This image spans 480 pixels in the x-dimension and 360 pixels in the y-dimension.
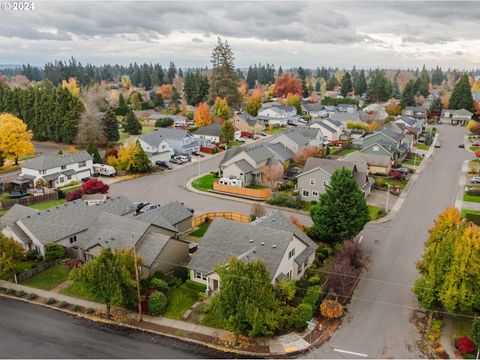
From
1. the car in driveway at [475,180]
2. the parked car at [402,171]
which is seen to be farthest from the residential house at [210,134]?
the car in driveway at [475,180]

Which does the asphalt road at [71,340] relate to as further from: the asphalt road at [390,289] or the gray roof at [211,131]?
the gray roof at [211,131]

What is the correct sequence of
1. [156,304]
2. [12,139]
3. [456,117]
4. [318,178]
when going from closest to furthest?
[156,304] < [318,178] < [12,139] < [456,117]

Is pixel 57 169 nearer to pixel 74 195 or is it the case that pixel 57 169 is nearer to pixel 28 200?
pixel 28 200

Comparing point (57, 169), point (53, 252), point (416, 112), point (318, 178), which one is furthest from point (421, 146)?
point (53, 252)

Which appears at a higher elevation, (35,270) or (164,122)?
(164,122)

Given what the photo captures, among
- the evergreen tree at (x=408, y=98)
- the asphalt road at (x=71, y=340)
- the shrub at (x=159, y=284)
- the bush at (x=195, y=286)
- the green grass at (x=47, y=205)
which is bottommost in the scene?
the asphalt road at (x=71, y=340)

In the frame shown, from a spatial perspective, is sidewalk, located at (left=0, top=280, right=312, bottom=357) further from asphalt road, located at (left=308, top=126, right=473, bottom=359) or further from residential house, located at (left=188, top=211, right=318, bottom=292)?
residential house, located at (left=188, top=211, right=318, bottom=292)

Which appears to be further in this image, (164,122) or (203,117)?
(164,122)

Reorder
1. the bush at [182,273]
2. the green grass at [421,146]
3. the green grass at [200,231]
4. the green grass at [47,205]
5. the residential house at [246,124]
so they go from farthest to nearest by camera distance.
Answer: the residential house at [246,124] < the green grass at [421,146] < the green grass at [47,205] < the green grass at [200,231] < the bush at [182,273]
